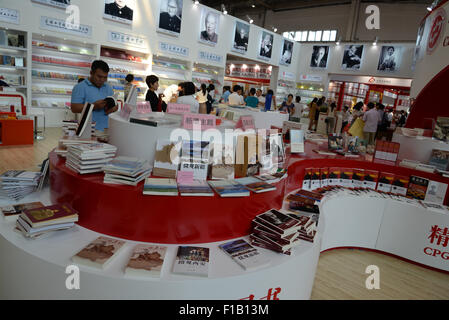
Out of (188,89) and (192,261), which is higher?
(188,89)

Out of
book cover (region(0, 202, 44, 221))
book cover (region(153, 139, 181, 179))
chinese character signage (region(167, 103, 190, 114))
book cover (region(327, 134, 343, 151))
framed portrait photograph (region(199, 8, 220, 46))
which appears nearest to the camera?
book cover (region(0, 202, 44, 221))

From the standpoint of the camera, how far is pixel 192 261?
64.4 inches

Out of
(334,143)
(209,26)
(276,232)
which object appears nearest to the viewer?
(276,232)

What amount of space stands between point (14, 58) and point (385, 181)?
8.06 m

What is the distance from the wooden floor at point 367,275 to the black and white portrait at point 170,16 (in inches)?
328

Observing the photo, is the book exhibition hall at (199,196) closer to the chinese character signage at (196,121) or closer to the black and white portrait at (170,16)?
the chinese character signage at (196,121)

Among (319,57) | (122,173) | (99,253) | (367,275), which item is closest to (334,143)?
(367,275)

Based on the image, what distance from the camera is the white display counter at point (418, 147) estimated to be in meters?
3.83

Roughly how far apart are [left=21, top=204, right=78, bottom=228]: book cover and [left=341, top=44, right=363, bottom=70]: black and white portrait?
14.8 m

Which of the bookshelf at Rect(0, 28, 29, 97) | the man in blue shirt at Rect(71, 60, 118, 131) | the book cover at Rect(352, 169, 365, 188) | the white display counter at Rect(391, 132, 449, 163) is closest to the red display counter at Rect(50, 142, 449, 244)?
the man in blue shirt at Rect(71, 60, 118, 131)

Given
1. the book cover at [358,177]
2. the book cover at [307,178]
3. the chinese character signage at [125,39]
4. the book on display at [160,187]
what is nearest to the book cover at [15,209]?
the book on display at [160,187]

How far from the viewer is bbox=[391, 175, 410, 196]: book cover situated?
3.59 m

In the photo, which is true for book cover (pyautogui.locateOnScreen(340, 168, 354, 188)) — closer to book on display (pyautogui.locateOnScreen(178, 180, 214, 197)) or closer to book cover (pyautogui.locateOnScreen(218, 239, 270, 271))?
book cover (pyautogui.locateOnScreen(218, 239, 270, 271))

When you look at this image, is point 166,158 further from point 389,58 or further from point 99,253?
point 389,58
